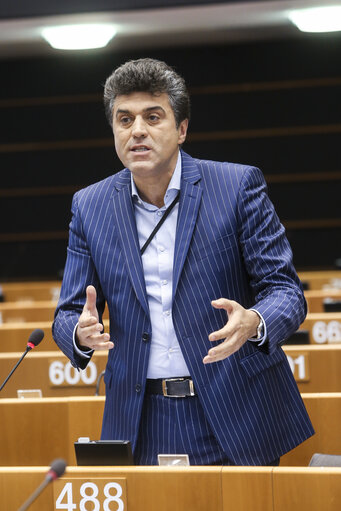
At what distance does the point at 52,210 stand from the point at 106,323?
5.48 meters

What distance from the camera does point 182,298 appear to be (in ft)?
6.97

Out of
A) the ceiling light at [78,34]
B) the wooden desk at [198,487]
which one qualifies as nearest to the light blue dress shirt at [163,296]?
the wooden desk at [198,487]

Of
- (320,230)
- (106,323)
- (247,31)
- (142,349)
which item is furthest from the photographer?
(320,230)

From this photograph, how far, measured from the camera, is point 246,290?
7.22ft

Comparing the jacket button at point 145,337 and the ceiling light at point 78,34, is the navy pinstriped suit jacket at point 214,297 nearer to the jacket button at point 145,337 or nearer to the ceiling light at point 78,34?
the jacket button at point 145,337

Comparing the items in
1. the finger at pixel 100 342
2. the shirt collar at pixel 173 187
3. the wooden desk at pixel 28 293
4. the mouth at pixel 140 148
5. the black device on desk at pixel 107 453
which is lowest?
the black device on desk at pixel 107 453

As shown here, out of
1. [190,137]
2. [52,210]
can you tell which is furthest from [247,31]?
[52,210]

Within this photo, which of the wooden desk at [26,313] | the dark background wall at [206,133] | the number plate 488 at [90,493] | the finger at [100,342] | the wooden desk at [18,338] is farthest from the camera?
the dark background wall at [206,133]

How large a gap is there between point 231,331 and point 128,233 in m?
0.46

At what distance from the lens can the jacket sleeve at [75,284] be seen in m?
2.16

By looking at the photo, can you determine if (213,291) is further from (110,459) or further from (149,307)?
(110,459)

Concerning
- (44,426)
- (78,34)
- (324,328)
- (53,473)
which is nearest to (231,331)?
(53,473)

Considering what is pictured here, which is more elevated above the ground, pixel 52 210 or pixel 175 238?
pixel 52 210

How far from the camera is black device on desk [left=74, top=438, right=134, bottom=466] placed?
198cm
